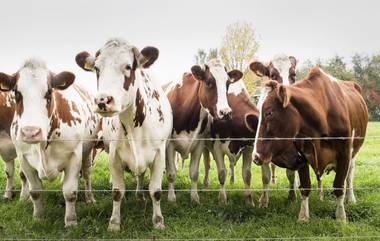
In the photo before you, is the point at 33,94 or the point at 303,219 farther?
the point at 303,219

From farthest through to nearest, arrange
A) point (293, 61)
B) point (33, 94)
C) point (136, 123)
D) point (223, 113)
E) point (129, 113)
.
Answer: point (293, 61) → point (223, 113) → point (136, 123) → point (129, 113) → point (33, 94)

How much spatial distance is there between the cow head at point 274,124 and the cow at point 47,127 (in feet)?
7.39

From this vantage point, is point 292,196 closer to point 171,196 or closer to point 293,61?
point 171,196

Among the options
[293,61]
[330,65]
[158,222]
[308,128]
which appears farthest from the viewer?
[330,65]

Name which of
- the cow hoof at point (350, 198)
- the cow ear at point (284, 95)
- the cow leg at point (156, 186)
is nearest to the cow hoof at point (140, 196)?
the cow leg at point (156, 186)

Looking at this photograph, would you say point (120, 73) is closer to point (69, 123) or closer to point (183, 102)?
point (69, 123)

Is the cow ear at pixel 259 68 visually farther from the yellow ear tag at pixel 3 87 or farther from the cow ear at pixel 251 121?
the yellow ear tag at pixel 3 87

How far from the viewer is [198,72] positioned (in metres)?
7.23

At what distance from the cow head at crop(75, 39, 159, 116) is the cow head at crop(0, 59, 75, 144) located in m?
0.52

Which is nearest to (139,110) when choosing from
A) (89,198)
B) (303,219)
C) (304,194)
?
(89,198)

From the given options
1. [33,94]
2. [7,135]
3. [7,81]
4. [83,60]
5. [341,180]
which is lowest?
[341,180]

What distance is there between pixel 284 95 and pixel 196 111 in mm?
2066

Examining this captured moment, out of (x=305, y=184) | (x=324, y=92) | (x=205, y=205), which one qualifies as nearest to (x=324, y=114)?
(x=324, y=92)

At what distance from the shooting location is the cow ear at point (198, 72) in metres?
7.19
